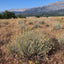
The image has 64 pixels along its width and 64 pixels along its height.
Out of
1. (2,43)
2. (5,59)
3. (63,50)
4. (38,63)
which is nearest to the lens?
(38,63)

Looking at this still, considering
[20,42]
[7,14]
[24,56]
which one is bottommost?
[24,56]

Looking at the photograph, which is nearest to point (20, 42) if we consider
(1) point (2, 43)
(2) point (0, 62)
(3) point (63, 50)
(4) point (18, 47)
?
(4) point (18, 47)

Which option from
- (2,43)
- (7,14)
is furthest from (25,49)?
(7,14)

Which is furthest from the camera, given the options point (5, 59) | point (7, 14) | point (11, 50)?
point (7, 14)

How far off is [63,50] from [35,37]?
1.35 meters

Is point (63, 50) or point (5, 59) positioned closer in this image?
point (5, 59)

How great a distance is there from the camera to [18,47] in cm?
278

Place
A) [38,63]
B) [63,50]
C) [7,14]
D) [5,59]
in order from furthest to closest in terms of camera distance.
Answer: [7,14], [63,50], [5,59], [38,63]

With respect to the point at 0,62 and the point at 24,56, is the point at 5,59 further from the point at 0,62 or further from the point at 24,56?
the point at 24,56

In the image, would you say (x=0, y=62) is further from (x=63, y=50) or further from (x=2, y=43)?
(x=63, y=50)

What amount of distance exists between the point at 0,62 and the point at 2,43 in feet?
4.05

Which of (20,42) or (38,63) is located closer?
(38,63)

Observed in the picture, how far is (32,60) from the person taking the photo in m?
2.64

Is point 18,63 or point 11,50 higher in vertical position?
point 11,50
